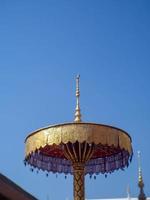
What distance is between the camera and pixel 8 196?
11.9m

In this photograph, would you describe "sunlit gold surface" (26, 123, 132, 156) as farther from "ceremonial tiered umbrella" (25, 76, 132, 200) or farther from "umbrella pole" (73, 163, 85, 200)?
"umbrella pole" (73, 163, 85, 200)

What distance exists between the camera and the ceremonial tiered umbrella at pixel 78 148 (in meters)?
12.2

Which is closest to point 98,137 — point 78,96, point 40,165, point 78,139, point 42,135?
point 78,139

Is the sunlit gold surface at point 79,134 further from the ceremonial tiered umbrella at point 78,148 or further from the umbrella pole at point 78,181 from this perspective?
the umbrella pole at point 78,181

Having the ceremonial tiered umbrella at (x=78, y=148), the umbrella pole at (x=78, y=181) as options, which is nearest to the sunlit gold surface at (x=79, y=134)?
the ceremonial tiered umbrella at (x=78, y=148)

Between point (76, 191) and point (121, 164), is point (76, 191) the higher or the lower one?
the lower one

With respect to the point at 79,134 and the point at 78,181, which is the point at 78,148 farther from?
the point at 79,134

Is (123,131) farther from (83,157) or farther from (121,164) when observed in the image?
(121,164)

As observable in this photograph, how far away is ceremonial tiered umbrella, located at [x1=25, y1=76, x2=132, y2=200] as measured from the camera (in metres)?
12.2

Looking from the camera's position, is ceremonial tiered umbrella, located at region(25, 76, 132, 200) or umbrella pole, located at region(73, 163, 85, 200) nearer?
ceremonial tiered umbrella, located at region(25, 76, 132, 200)

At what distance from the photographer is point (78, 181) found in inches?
531

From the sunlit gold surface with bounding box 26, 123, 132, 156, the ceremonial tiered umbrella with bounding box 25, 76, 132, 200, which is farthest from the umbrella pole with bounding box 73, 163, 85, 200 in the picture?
the sunlit gold surface with bounding box 26, 123, 132, 156

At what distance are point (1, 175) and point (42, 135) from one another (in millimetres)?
1762

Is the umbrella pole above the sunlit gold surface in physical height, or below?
below
